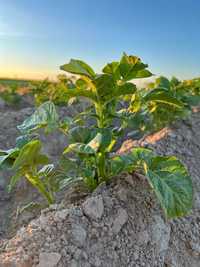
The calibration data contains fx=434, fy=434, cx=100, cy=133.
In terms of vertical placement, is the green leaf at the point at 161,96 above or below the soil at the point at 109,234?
above

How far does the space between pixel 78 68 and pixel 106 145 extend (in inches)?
15.0

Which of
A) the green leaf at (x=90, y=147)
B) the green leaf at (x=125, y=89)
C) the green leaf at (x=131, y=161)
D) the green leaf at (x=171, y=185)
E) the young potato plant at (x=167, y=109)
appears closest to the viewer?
the green leaf at (x=90, y=147)

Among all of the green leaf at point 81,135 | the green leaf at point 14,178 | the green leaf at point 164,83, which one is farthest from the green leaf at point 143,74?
the green leaf at point 164,83

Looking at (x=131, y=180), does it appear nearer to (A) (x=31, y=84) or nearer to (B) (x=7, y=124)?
(B) (x=7, y=124)

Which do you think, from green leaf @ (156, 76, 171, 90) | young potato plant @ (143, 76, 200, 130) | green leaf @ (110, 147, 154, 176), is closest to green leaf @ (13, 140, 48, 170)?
green leaf @ (110, 147, 154, 176)

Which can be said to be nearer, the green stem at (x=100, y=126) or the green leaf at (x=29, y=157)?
the green leaf at (x=29, y=157)

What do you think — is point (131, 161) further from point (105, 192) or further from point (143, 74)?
point (143, 74)

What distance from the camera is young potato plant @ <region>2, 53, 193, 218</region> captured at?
6.51 feet

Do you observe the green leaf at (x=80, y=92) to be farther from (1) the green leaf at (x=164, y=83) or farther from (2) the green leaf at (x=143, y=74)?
(1) the green leaf at (x=164, y=83)

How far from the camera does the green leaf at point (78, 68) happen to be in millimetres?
1970

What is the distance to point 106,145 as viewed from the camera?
6.44 feet

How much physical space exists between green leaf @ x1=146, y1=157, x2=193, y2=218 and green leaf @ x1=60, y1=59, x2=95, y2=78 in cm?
53

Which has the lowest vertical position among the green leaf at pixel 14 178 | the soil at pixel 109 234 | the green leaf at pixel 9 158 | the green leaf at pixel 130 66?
the soil at pixel 109 234

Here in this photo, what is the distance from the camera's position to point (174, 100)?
2229 millimetres
